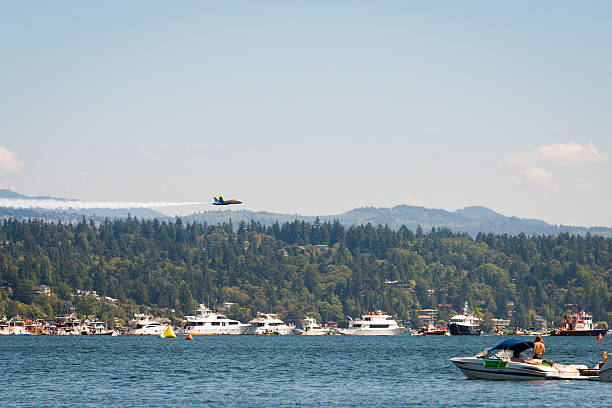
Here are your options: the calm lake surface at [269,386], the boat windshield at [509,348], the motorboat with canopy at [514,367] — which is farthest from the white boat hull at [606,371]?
the boat windshield at [509,348]

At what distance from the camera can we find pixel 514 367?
309ft

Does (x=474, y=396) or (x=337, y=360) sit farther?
(x=337, y=360)

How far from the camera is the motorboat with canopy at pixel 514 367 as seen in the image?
9294 centimetres

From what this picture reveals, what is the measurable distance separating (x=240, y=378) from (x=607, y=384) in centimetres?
4013

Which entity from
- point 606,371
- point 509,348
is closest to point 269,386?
point 509,348

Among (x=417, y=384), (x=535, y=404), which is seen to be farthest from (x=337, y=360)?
(x=535, y=404)

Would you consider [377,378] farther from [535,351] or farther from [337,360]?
[337,360]

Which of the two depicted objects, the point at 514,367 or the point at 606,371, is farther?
the point at 514,367

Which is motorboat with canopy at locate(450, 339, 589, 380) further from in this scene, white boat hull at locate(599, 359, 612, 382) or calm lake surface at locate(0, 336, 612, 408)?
white boat hull at locate(599, 359, 612, 382)

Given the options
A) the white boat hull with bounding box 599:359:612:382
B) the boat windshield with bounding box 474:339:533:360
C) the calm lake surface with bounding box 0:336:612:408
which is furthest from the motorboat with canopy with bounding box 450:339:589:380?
the white boat hull with bounding box 599:359:612:382

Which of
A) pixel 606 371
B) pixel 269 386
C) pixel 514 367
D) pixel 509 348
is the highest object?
pixel 509 348

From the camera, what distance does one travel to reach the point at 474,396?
86.5 meters

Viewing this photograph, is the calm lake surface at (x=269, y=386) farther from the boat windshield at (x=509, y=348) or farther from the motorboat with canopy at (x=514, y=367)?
the boat windshield at (x=509, y=348)

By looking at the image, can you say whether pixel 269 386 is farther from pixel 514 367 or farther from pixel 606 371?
pixel 606 371
